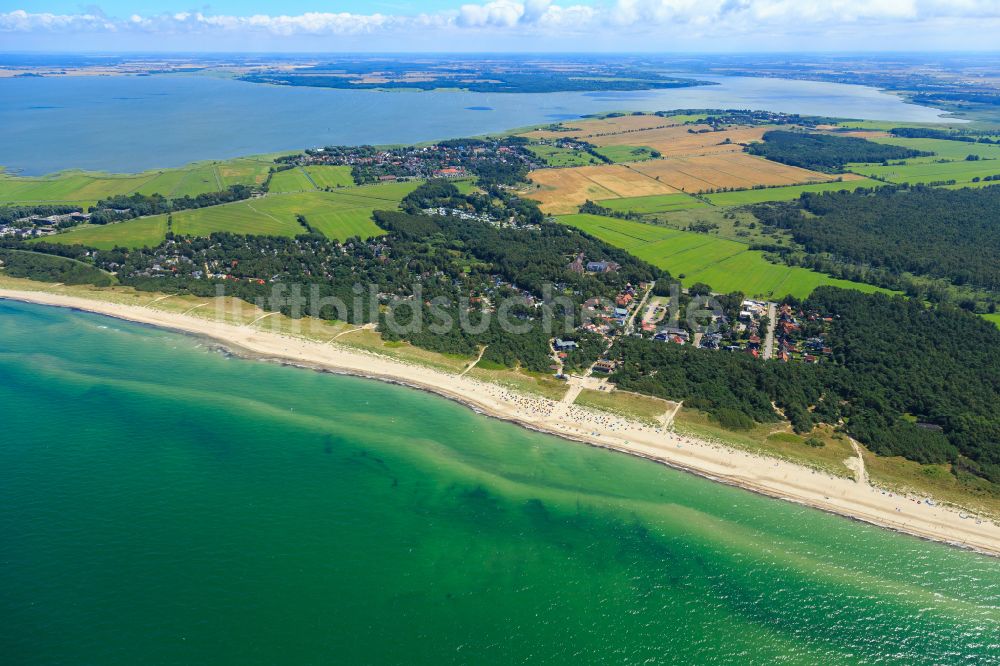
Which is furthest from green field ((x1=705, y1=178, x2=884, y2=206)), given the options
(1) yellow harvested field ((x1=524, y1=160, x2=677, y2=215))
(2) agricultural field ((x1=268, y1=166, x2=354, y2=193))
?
(2) agricultural field ((x1=268, y1=166, x2=354, y2=193))

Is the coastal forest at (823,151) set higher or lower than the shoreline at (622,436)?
higher

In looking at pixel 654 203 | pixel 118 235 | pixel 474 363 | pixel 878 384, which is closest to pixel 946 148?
pixel 654 203

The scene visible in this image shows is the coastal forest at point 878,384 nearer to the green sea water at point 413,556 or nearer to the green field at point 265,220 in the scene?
the green sea water at point 413,556

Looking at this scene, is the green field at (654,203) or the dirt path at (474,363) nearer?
the dirt path at (474,363)

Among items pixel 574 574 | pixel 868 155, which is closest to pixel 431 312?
pixel 574 574

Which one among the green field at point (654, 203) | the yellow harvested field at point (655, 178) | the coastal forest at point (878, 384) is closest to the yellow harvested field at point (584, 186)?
the yellow harvested field at point (655, 178)

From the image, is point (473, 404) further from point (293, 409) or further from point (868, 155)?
point (868, 155)

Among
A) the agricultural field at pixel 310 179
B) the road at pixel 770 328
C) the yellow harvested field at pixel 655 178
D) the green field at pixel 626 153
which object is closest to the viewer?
the road at pixel 770 328
